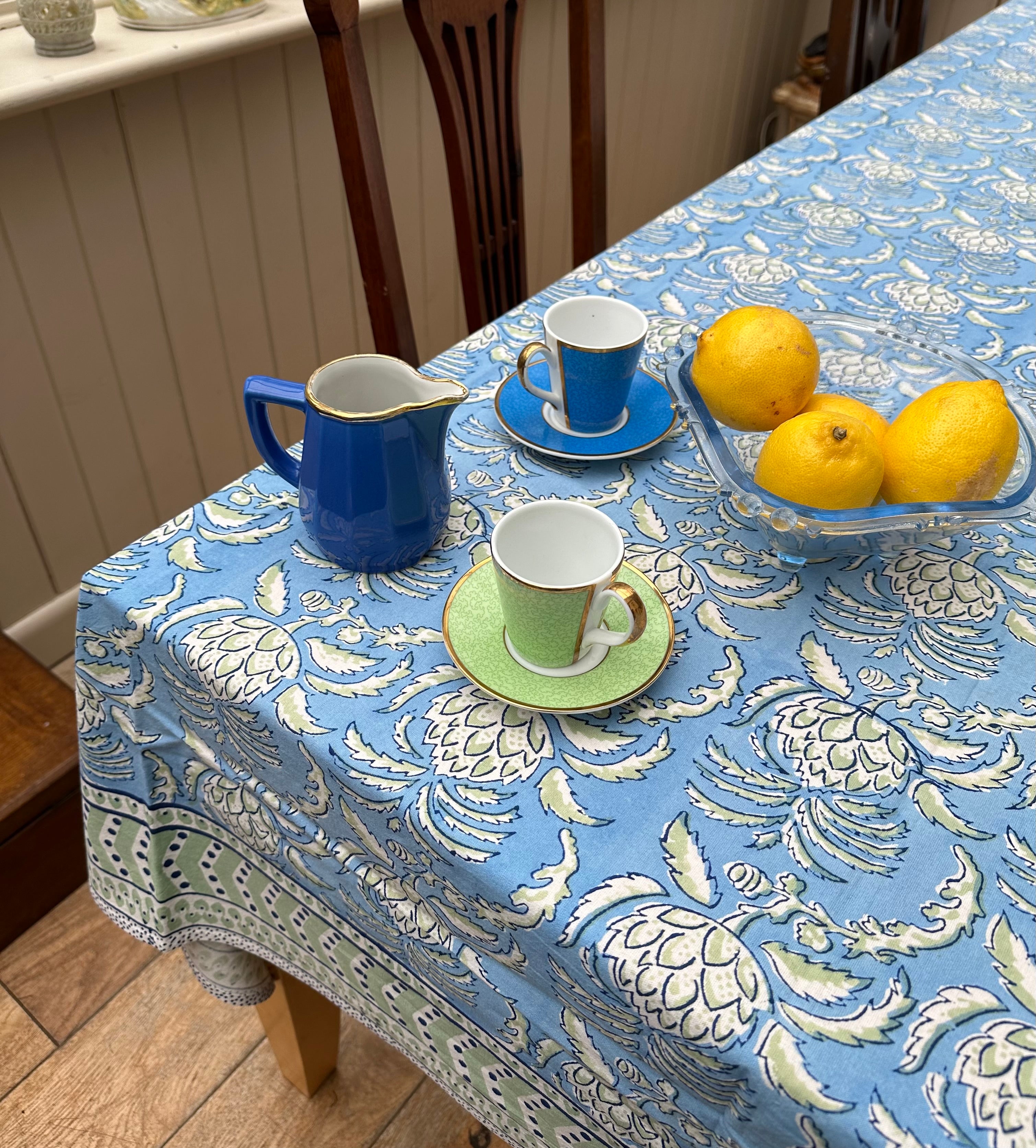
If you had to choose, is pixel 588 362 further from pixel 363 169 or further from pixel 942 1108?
pixel 942 1108

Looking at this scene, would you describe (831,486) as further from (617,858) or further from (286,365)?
(286,365)

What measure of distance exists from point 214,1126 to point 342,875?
67 cm

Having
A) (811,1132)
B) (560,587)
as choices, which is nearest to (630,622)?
(560,587)

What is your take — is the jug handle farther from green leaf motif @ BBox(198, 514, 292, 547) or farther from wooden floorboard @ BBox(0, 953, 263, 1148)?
wooden floorboard @ BBox(0, 953, 263, 1148)

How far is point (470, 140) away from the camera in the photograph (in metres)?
1.08

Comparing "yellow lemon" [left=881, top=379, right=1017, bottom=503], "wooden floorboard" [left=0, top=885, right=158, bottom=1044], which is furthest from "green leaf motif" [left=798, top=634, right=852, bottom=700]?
"wooden floorboard" [left=0, top=885, right=158, bottom=1044]

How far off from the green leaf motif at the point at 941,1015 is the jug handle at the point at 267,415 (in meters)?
0.47

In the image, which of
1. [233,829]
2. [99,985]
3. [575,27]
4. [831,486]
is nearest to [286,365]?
[575,27]

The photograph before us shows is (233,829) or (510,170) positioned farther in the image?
(510,170)

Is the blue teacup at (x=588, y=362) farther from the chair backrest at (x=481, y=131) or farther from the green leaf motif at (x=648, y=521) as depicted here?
the chair backrest at (x=481, y=131)

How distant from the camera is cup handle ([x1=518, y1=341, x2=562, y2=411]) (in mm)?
712

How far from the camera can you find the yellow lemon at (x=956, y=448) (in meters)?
0.58

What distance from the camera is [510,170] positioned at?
3.78 feet

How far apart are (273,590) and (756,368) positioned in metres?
0.35
